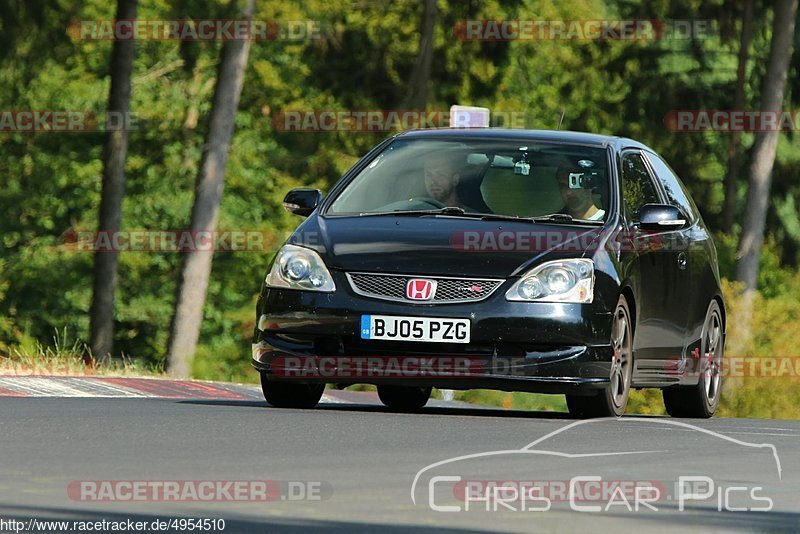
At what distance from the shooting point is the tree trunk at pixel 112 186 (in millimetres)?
31422

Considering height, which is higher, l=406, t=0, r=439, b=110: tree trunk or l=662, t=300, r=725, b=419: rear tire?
l=406, t=0, r=439, b=110: tree trunk

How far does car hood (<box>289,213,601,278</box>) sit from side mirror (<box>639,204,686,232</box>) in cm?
56

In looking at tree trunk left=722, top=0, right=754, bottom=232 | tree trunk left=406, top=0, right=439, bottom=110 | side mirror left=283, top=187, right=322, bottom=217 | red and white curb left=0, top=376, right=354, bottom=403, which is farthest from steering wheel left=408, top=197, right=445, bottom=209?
tree trunk left=722, top=0, right=754, bottom=232

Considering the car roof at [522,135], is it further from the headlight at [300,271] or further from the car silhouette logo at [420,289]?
the car silhouette logo at [420,289]

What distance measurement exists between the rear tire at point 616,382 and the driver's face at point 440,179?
1398mm

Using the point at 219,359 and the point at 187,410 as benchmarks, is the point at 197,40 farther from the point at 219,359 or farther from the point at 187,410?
the point at 187,410

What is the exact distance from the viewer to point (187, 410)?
11414mm

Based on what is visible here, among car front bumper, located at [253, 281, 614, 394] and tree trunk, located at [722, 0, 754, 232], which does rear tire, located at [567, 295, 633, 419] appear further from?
tree trunk, located at [722, 0, 754, 232]

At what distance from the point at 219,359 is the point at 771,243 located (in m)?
14.3

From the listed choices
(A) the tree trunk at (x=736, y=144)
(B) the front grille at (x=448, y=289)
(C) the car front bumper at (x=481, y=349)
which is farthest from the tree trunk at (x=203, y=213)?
(B) the front grille at (x=448, y=289)

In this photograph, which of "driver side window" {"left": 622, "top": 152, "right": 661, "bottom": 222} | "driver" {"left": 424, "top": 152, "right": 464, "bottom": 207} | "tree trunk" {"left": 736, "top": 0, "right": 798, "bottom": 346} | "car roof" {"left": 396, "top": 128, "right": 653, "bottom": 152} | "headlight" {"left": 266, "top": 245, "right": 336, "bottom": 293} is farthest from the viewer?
"tree trunk" {"left": 736, "top": 0, "right": 798, "bottom": 346}

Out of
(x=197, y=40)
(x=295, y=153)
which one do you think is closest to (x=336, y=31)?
(x=295, y=153)

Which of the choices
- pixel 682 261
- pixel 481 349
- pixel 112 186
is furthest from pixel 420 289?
pixel 112 186

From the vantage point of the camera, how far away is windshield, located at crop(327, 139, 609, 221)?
484 inches
